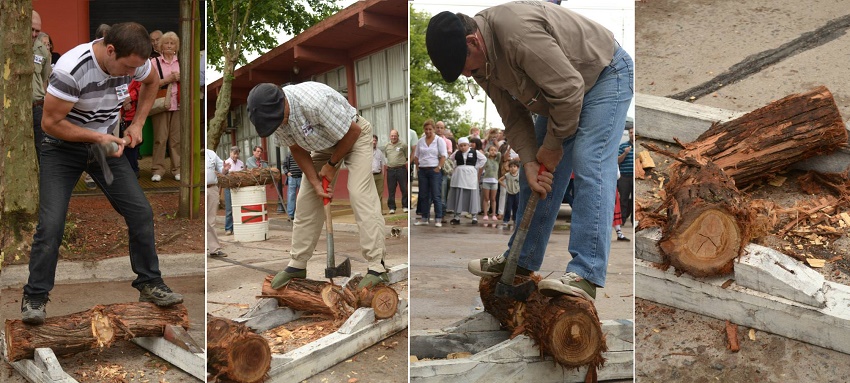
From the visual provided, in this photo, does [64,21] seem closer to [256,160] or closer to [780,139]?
[256,160]

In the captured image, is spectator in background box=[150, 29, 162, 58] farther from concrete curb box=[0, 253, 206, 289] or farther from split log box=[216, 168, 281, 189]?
concrete curb box=[0, 253, 206, 289]

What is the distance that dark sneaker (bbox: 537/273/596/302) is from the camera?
2904mm

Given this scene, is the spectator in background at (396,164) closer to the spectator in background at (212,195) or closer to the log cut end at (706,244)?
the spectator in background at (212,195)

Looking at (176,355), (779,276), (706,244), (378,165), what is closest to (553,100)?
(378,165)

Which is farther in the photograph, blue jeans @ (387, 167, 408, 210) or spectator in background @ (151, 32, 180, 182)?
spectator in background @ (151, 32, 180, 182)

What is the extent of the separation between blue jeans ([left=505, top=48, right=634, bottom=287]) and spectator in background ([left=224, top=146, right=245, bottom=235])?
1.07 metres

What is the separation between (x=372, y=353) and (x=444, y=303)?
0.35 metres

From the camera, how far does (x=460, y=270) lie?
3.09 m

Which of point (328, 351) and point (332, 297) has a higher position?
point (332, 297)

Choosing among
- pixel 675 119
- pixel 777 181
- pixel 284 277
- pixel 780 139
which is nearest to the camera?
pixel 284 277

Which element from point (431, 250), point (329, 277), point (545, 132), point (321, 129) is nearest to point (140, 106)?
point (321, 129)

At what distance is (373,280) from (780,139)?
2.73 meters

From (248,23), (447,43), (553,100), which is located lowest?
(553,100)

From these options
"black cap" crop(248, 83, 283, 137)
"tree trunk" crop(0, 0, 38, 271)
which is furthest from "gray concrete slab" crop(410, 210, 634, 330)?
"tree trunk" crop(0, 0, 38, 271)
